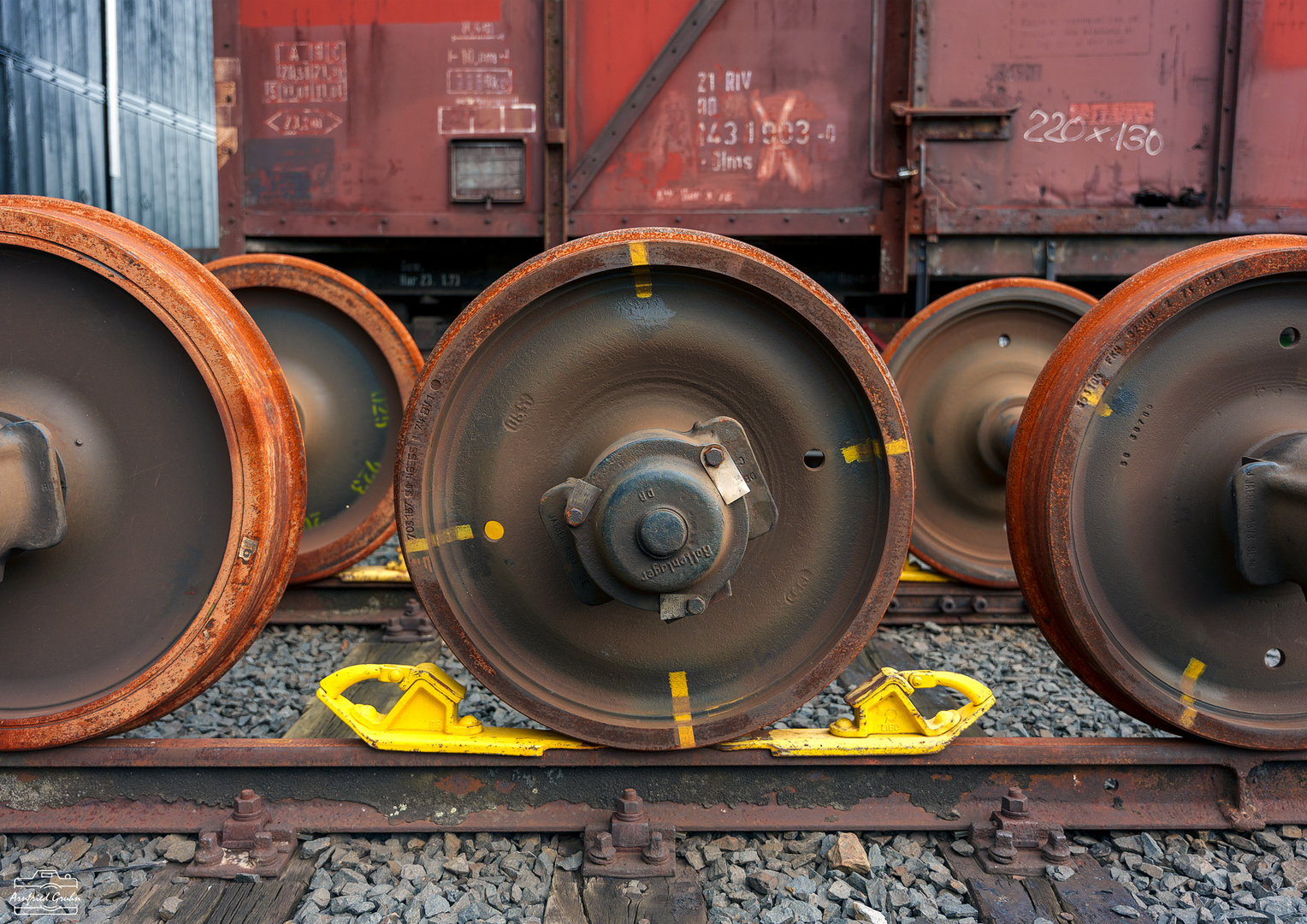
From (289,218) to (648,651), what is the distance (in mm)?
4593

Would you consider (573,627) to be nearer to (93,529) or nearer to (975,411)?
(93,529)

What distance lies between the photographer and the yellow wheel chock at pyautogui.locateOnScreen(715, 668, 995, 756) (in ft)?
6.74

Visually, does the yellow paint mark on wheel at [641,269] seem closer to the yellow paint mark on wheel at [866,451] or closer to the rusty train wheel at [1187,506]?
the yellow paint mark on wheel at [866,451]

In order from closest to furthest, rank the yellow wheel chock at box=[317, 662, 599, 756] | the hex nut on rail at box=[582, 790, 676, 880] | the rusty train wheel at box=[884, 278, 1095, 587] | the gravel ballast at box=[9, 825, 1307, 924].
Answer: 1. the gravel ballast at box=[9, 825, 1307, 924]
2. the hex nut on rail at box=[582, 790, 676, 880]
3. the yellow wheel chock at box=[317, 662, 599, 756]
4. the rusty train wheel at box=[884, 278, 1095, 587]

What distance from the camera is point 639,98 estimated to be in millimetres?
5238

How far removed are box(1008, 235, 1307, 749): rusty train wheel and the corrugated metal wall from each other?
33.4 ft

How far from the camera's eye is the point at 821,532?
211cm

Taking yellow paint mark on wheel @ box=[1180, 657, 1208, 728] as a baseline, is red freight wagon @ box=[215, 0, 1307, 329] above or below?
above

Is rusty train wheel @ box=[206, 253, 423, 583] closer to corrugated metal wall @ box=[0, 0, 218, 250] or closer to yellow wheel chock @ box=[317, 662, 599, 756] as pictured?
yellow wheel chock @ box=[317, 662, 599, 756]

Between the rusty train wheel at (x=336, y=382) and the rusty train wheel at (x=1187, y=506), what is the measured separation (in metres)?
2.86

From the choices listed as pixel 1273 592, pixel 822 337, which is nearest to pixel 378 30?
pixel 822 337

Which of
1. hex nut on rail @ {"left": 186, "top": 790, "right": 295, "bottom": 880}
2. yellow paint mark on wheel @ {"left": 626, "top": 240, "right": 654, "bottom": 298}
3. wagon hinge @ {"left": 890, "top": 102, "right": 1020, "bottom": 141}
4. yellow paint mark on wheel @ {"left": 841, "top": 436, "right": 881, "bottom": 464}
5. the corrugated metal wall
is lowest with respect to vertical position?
hex nut on rail @ {"left": 186, "top": 790, "right": 295, "bottom": 880}

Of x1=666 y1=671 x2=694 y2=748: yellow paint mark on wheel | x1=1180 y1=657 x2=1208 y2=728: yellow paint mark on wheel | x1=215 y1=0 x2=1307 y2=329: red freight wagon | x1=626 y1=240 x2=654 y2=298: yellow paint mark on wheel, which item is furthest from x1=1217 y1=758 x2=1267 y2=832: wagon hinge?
x1=215 y1=0 x2=1307 y2=329: red freight wagon

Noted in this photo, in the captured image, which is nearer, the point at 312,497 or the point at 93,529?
the point at 93,529
